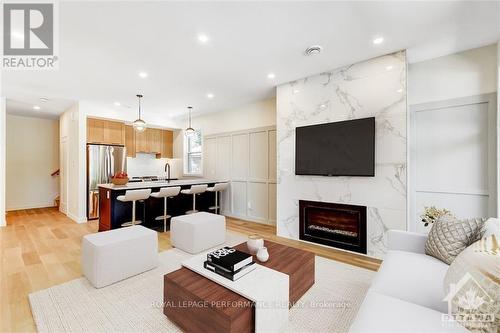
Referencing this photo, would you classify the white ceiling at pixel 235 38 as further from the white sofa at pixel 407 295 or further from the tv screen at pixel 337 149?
the white sofa at pixel 407 295

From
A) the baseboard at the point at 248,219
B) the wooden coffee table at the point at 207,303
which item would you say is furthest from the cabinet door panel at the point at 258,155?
the wooden coffee table at the point at 207,303

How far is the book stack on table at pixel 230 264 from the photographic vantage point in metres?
1.70

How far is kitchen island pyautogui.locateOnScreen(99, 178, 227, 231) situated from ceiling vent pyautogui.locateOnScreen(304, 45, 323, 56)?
11.8ft

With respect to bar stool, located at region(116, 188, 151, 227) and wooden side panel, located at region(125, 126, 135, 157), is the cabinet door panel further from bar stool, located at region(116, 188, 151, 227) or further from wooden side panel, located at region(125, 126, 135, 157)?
wooden side panel, located at region(125, 126, 135, 157)

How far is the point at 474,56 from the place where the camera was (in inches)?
115

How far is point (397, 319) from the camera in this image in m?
1.19

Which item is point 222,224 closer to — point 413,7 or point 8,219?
point 413,7

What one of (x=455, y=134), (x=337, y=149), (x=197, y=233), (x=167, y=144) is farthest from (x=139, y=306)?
(x=167, y=144)

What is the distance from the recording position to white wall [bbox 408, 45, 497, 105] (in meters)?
2.83

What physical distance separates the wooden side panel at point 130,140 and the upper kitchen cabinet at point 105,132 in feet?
0.83

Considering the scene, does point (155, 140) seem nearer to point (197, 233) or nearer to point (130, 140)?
point (130, 140)

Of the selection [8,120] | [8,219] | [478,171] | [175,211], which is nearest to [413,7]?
[478,171]

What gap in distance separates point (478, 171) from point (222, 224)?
12.0 feet

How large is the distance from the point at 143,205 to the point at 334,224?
377 cm
